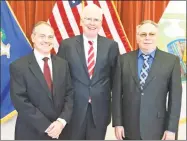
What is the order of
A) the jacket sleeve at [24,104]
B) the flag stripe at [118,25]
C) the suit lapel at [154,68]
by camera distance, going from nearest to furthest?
1. the jacket sleeve at [24,104]
2. the suit lapel at [154,68]
3. the flag stripe at [118,25]

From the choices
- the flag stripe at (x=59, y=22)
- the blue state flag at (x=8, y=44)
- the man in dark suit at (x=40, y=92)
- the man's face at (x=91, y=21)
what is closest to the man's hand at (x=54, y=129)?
the man in dark suit at (x=40, y=92)

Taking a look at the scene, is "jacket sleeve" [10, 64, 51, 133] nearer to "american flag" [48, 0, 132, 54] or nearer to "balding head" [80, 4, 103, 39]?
"balding head" [80, 4, 103, 39]

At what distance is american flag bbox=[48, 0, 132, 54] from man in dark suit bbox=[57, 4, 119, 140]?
2.61 ft

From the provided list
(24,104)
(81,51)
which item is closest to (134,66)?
(81,51)

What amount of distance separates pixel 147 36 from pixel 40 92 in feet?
2.97

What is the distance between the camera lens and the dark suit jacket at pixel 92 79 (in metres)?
2.40

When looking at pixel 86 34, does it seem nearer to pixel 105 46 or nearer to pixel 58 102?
pixel 105 46

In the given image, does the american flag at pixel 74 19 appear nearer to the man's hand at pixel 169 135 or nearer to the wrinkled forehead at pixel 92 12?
the wrinkled forehead at pixel 92 12

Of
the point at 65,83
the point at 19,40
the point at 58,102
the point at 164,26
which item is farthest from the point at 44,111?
the point at 164,26

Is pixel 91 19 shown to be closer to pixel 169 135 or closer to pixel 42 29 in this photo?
pixel 42 29

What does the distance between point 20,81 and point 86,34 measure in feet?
2.31

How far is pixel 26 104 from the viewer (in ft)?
6.81

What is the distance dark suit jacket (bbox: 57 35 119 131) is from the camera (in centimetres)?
240

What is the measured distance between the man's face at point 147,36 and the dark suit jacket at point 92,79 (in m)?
0.34
